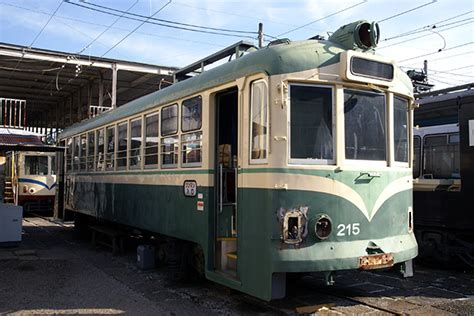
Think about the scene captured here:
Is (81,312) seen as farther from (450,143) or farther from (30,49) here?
(30,49)

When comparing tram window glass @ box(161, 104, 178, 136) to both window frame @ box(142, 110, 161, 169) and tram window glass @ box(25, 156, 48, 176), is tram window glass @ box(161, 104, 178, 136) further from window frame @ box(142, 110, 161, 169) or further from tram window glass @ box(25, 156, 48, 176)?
tram window glass @ box(25, 156, 48, 176)

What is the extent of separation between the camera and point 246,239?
5.59m

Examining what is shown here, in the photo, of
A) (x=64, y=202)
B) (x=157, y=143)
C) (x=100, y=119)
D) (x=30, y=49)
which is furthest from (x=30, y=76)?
(x=157, y=143)

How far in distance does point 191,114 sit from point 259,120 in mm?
1650

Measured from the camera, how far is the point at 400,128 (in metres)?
6.15

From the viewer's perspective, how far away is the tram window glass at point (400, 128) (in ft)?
19.8

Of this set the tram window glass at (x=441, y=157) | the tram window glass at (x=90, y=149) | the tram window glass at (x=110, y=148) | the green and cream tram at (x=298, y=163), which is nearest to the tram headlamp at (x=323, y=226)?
the green and cream tram at (x=298, y=163)

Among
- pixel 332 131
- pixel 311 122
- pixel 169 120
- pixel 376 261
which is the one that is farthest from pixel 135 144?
pixel 376 261

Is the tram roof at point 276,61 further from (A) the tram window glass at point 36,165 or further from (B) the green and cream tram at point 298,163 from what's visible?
(A) the tram window glass at point 36,165

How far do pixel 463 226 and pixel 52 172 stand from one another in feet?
56.2

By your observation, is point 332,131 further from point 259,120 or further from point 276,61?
point 276,61

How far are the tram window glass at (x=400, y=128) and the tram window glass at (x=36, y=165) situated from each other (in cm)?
1779

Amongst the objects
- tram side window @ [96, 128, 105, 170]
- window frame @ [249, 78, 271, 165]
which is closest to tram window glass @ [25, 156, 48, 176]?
tram side window @ [96, 128, 105, 170]

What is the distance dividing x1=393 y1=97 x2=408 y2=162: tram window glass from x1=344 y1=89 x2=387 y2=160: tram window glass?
24 centimetres
